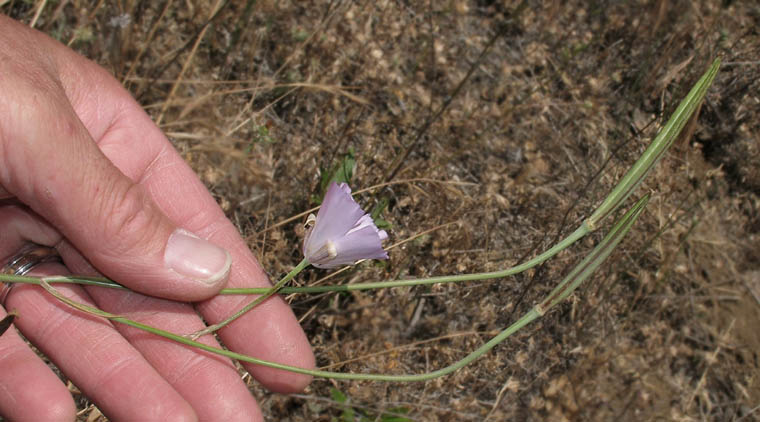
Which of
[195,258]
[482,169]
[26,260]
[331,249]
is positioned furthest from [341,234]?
[482,169]

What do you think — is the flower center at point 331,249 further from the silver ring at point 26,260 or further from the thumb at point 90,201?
the silver ring at point 26,260

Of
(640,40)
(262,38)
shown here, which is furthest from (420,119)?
(640,40)

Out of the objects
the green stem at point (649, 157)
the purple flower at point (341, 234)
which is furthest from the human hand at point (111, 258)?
the green stem at point (649, 157)

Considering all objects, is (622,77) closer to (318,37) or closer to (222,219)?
(318,37)

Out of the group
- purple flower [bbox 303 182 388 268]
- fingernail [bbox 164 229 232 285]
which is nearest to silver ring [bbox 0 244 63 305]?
fingernail [bbox 164 229 232 285]

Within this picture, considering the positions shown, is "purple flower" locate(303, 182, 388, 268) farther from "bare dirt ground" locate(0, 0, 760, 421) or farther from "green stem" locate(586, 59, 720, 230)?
"bare dirt ground" locate(0, 0, 760, 421)
